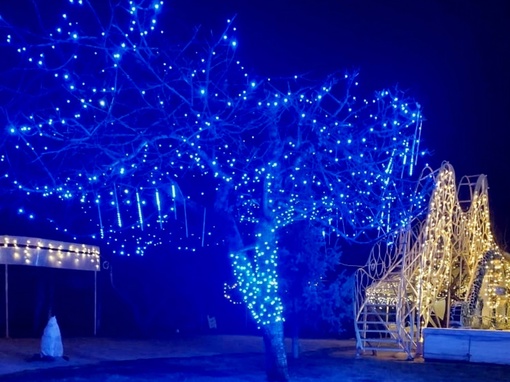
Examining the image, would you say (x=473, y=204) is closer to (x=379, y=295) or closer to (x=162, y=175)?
(x=379, y=295)

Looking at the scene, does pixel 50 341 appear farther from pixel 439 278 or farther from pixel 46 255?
pixel 439 278

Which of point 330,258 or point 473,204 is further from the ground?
point 473,204

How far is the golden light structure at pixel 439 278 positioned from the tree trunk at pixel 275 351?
17.8 ft

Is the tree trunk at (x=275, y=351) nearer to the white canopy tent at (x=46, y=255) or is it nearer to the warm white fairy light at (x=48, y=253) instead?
the white canopy tent at (x=46, y=255)

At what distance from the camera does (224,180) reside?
46.2 ft

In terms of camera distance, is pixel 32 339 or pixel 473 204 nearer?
pixel 32 339

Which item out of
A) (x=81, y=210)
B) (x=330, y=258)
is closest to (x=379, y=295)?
(x=330, y=258)

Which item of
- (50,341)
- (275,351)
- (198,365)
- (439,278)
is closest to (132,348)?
(198,365)

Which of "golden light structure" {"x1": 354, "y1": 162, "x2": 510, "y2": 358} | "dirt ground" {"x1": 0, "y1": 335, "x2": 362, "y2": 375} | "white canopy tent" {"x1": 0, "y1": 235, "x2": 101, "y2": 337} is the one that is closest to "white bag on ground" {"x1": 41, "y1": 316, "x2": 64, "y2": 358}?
"dirt ground" {"x1": 0, "y1": 335, "x2": 362, "y2": 375}

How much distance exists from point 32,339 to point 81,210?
13.8 ft

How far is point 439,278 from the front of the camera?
2017 cm

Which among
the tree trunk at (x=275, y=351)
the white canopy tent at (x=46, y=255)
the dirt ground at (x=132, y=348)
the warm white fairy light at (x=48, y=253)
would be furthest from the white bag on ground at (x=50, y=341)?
the warm white fairy light at (x=48, y=253)

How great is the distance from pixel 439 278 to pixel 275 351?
778cm

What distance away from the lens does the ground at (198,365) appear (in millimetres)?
14531
